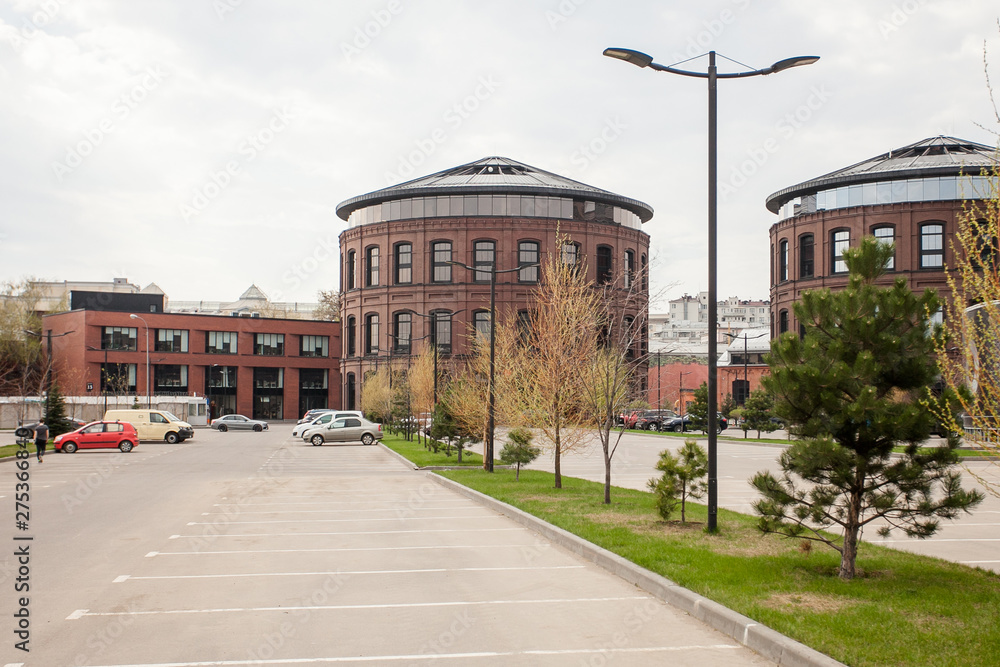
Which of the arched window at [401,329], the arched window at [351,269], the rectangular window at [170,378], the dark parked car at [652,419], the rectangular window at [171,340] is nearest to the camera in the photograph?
the dark parked car at [652,419]

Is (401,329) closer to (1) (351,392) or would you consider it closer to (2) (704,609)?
(1) (351,392)

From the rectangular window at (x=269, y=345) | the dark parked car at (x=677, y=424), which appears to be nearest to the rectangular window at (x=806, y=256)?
the dark parked car at (x=677, y=424)

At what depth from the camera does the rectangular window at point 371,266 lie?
262 ft

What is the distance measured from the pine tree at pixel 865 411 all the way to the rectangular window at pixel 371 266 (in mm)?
71762

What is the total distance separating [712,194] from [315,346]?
89.1 meters

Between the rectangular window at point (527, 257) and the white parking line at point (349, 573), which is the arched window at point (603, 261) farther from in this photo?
the white parking line at point (349, 573)

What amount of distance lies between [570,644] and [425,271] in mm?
69593

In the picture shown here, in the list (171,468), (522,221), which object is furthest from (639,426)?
(171,468)

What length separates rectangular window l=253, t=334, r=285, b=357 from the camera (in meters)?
96.0

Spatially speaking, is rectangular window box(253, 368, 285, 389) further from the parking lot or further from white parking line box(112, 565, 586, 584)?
white parking line box(112, 565, 586, 584)

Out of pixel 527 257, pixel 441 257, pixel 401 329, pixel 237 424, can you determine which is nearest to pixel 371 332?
pixel 401 329

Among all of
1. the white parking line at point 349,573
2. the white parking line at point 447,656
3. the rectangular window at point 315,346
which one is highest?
the rectangular window at point 315,346

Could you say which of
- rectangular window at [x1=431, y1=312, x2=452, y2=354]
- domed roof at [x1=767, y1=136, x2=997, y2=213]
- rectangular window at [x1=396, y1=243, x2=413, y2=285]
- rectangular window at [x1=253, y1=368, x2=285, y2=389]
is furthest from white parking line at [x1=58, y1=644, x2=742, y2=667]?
rectangular window at [x1=253, y1=368, x2=285, y2=389]

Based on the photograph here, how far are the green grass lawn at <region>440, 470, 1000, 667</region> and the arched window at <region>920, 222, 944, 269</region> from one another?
57.4 meters
